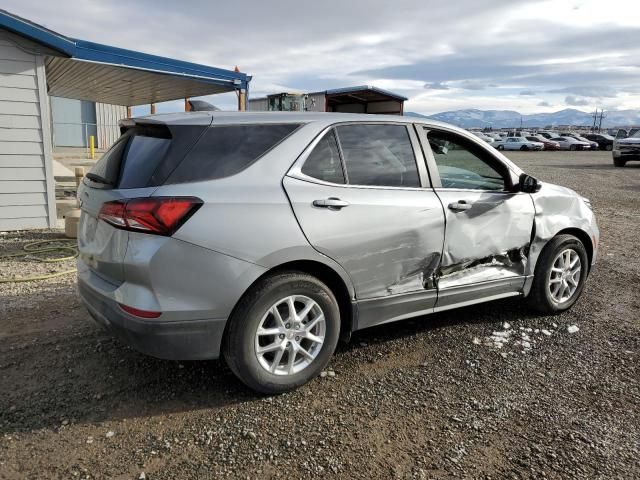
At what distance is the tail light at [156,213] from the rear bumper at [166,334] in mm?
474

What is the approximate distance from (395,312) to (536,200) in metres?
1.69

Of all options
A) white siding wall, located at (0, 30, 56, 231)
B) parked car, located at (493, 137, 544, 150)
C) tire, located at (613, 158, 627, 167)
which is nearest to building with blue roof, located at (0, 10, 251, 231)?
white siding wall, located at (0, 30, 56, 231)

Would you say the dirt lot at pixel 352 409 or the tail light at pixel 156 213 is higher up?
the tail light at pixel 156 213

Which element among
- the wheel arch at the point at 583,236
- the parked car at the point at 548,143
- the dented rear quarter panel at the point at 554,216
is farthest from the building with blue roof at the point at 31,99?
the parked car at the point at 548,143

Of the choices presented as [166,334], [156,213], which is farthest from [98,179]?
[166,334]

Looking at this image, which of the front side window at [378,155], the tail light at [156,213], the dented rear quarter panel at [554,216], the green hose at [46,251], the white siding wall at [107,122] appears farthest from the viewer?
the white siding wall at [107,122]

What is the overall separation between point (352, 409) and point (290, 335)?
57cm

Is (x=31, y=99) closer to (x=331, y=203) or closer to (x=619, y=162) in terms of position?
(x=331, y=203)

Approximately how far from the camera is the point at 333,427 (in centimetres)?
290

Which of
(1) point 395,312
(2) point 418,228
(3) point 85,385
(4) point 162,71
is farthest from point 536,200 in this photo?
(4) point 162,71

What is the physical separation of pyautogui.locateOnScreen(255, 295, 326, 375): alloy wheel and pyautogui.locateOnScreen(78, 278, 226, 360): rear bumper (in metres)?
0.27

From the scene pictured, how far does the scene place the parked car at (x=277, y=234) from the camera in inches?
110

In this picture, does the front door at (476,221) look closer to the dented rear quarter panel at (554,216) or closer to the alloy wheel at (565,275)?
the dented rear quarter panel at (554,216)

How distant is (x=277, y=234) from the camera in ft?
9.81
